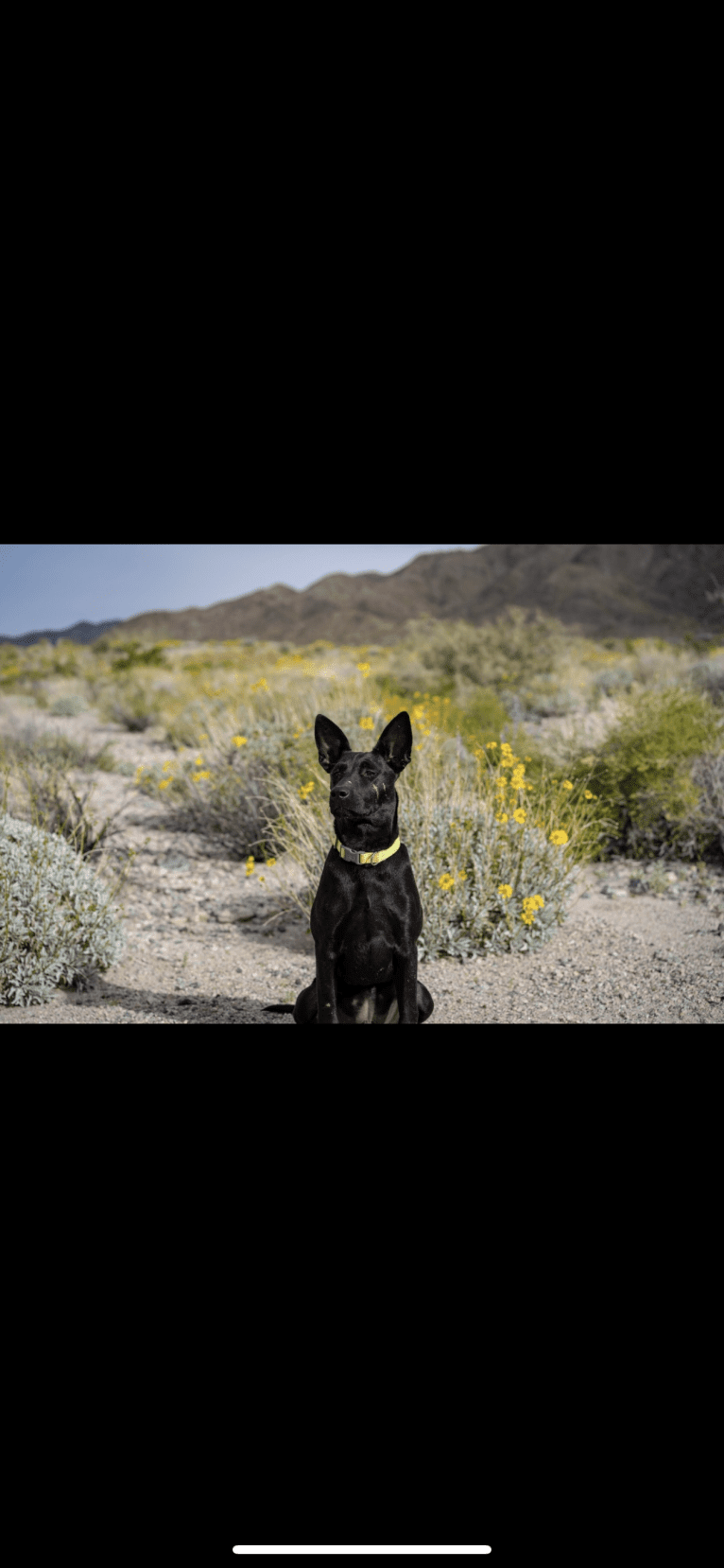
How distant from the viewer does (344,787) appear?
2301mm

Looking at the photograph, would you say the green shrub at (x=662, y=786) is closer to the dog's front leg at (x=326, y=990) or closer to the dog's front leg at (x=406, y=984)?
the dog's front leg at (x=406, y=984)

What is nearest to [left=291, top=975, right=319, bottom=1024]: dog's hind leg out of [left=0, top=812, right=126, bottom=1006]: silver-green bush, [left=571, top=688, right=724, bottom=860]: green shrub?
[left=0, top=812, right=126, bottom=1006]: silver-green bush

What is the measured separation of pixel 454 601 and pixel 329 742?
26.7 metres

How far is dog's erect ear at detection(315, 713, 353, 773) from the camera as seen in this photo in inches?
95.0

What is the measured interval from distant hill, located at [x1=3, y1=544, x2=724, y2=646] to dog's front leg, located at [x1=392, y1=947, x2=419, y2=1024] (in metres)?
20.2

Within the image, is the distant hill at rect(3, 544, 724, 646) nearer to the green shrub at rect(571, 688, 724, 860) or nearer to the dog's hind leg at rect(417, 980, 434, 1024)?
the green shrub at rect(571, 688, 724, 860)

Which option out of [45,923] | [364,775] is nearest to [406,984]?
[364,775]

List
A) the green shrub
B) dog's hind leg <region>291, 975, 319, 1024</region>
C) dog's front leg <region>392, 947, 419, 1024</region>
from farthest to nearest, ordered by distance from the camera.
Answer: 1. the green shrub
2. dog's hind leg <region>291, 975, 319, 1024</region>
3. dog's front leg <region>392, 947, 419, 1024</region>

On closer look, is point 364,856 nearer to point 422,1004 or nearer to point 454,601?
point 422,1004

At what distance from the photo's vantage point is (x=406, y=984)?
2.56 m

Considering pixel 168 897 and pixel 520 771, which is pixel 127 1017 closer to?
pixel 168 897

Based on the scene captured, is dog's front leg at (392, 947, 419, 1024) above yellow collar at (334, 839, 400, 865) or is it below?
below

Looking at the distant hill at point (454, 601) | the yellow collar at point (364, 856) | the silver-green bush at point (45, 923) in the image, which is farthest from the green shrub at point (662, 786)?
the distant hill at point (454, 601)
